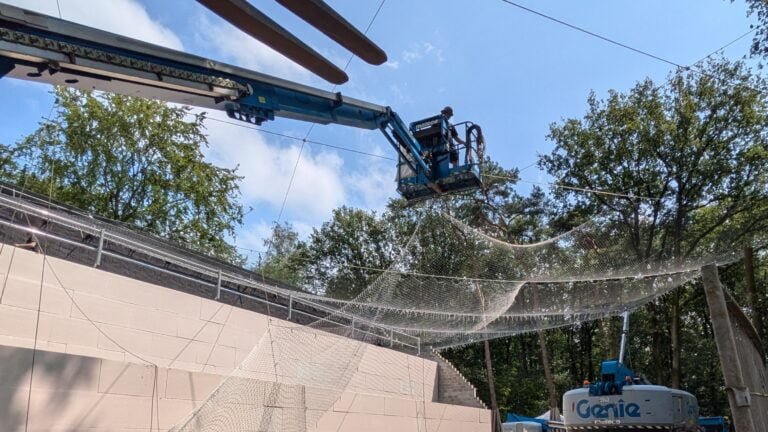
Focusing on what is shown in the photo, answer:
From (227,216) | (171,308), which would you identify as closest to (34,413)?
(171,308)

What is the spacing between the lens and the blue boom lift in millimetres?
4152

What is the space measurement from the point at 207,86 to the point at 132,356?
2947mm

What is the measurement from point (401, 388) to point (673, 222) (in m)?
9.68

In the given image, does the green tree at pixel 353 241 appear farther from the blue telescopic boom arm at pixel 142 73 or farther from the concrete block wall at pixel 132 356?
the blue telescopic boom arm at pixel 142 73

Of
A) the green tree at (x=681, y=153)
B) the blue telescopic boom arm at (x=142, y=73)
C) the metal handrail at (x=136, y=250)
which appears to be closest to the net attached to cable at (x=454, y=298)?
the metal handrail at (x=136, y=250)

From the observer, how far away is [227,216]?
20.9m

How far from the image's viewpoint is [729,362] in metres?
3.60

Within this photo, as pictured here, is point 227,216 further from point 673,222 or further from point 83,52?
point 83,52

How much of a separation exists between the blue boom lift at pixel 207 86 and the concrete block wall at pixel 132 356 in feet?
5.99

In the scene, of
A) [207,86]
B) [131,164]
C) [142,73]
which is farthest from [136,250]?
[131,164]

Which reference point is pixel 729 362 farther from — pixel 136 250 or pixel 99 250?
pixel 136 250

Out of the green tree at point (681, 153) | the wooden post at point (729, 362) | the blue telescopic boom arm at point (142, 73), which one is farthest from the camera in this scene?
the green tree at point (681, 153)

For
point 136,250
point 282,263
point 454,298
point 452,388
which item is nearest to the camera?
point 136,250

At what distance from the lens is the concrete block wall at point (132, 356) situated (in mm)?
4184
